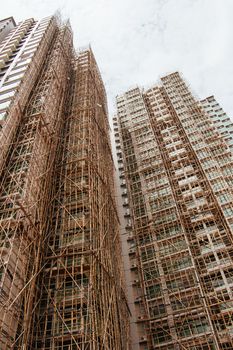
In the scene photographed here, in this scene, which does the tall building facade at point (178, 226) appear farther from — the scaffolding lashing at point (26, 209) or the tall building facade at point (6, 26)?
the tall building facade at point (6, 26)

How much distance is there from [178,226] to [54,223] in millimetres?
9588

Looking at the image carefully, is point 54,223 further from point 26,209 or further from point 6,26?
point 6,26

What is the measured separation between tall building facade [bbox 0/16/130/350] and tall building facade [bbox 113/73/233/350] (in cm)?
260

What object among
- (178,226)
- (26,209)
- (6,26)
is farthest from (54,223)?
(6,26)

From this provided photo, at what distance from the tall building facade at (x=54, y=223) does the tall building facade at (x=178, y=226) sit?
2597mm

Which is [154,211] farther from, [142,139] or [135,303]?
[142,139]

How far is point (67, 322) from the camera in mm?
15641

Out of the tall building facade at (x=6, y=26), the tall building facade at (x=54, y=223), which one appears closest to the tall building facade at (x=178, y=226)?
the tall building facade at (x=54, y=223)

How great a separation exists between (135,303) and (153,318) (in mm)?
2439

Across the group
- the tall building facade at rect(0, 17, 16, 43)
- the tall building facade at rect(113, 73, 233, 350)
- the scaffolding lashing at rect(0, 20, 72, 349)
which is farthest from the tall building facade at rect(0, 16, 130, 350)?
the tall building facade at rect(0, 17, 16, 43)

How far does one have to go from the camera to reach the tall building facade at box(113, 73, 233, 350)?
66.8 feet

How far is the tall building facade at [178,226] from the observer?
66.8ft

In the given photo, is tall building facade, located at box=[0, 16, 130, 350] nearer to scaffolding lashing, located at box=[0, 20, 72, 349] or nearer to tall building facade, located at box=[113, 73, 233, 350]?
scaffolding lashing, located at box=[0, 20, 72, 349]

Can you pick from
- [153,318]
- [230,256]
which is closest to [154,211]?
[230,256]
